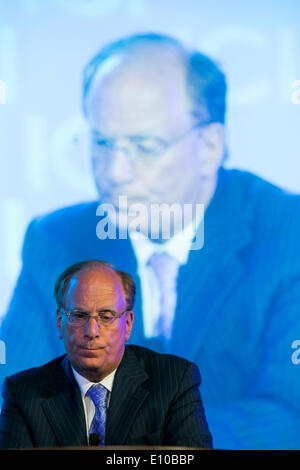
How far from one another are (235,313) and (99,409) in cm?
111

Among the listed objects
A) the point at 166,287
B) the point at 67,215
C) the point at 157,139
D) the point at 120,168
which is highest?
the point at 157,139

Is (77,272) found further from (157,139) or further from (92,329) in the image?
(157,139)

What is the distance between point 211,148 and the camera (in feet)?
10.8

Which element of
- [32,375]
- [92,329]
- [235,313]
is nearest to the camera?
[92,329]

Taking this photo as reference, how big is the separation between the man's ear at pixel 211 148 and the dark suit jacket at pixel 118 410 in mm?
1233

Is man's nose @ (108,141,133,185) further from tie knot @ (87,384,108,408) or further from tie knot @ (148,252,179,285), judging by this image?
tie knot @ (87,384,108,408)

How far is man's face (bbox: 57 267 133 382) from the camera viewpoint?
88.4 inches

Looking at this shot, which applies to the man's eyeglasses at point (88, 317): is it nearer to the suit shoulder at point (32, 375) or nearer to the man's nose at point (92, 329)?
the man's nose at point (92, 329)

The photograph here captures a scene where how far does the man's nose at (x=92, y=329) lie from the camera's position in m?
2.23

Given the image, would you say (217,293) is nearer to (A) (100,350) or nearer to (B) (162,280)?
(B) (162,280)

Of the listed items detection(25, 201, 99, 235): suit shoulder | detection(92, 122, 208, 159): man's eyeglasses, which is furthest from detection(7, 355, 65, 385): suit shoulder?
detection(92, 122, 208, 159): man's eyeglasses

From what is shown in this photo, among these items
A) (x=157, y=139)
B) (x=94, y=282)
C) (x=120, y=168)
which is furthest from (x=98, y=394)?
(x=157, y=139)

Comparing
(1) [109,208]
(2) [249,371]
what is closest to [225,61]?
(1) [109,208]

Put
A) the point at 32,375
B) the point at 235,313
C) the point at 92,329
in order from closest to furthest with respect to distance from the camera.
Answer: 1. the point at 92,329
2. the point at 32,375
3. the point at 235,313
